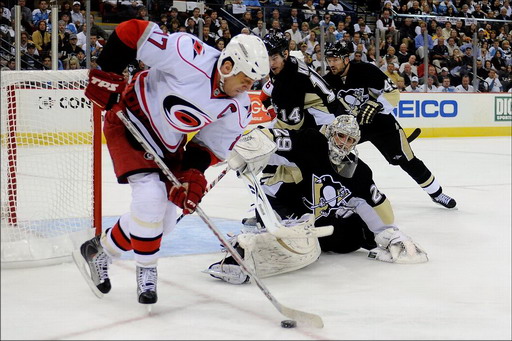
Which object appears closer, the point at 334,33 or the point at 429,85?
the point at 429,85

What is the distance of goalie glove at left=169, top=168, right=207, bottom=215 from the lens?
225cm

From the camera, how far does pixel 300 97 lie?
4004mm

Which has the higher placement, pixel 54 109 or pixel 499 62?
pixel 54 109

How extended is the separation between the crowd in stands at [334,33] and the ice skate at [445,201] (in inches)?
139

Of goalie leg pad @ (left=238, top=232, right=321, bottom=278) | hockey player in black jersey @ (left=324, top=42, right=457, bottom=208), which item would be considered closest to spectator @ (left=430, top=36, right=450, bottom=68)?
hockey player in black jersey @ (left=324, top=42, right=457, bottom=208)

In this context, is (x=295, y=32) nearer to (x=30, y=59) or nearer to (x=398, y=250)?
(x=30, y=59)

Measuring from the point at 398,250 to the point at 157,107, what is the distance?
1.25 metres

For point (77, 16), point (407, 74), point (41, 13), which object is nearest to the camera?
point (41, 13)

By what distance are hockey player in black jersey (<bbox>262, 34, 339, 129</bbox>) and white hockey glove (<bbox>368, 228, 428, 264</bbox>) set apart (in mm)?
1113

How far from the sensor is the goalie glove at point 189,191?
2.25 m

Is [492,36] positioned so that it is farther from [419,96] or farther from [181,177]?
[181,177]

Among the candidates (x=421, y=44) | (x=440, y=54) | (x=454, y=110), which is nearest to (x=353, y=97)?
(x=454, y=110)

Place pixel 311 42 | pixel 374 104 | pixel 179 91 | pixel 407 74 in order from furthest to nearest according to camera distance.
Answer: pixel 407 74
pixel 311 42
pixel 374 104
pixel 179 91

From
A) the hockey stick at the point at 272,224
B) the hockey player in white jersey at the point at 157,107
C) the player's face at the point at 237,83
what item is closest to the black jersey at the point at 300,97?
the hockey stick at the point at 272,224
